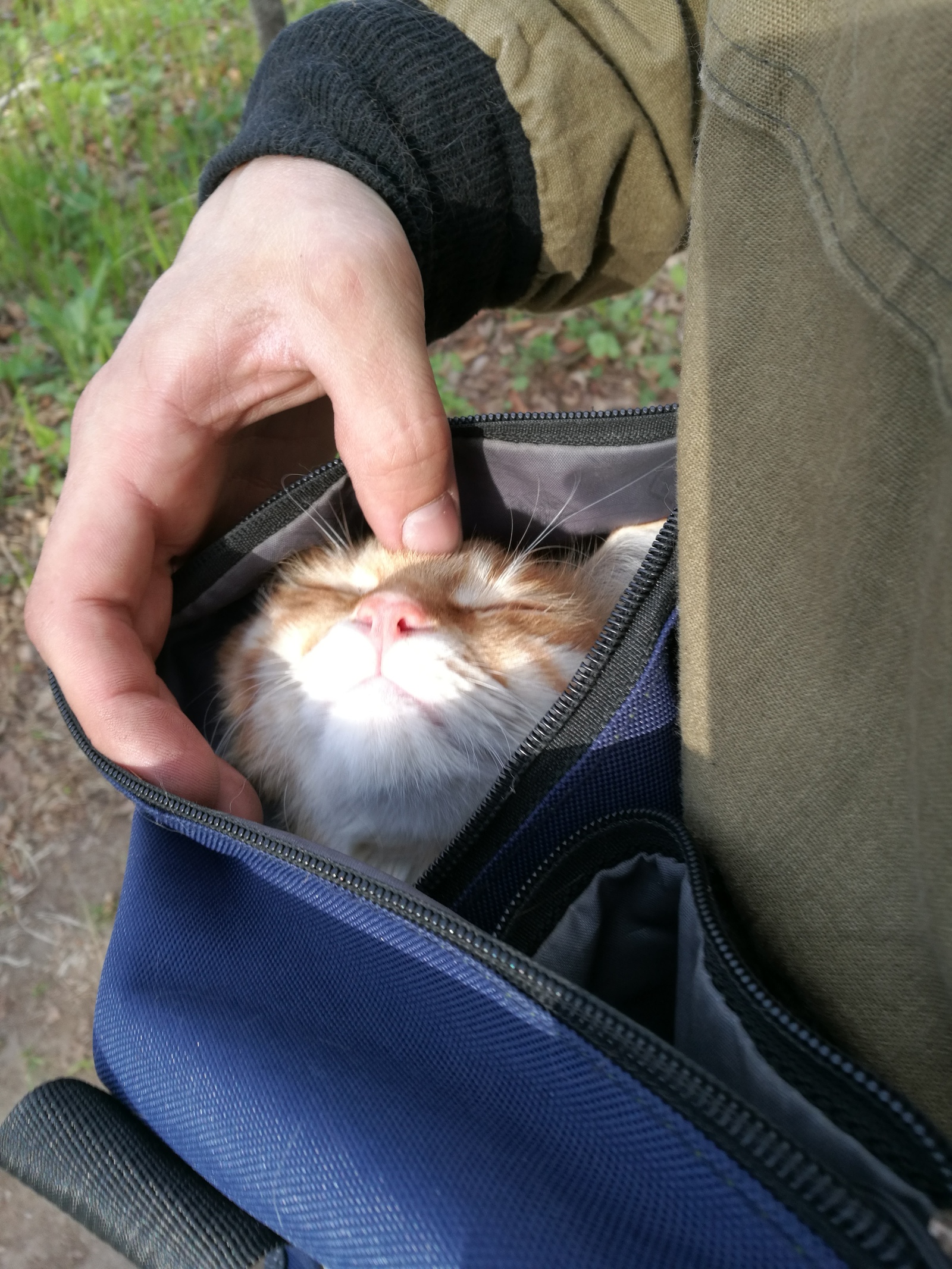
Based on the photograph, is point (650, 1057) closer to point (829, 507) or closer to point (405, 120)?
point (829, 507)

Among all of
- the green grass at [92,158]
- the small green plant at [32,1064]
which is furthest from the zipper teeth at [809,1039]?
the green grass at [92,158]

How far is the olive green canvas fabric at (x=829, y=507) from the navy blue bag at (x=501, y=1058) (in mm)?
81

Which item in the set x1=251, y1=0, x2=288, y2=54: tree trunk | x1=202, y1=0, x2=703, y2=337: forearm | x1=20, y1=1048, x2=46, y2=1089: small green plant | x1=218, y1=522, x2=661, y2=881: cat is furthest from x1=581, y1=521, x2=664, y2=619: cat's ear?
x1=251, y1=0, x2=288, y2=54: tree trunk

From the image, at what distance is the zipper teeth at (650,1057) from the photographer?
515mm

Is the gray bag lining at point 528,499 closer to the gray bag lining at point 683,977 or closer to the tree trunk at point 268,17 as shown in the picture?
the gray bag lining at point 683,977

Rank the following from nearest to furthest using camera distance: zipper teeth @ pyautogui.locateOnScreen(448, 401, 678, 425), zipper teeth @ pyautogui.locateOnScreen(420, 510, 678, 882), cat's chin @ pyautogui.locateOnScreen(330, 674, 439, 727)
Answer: zipper teeth @ pyautogui.locateOnScreen(420, 510, 678, 882), zipper teeth @ pyautogui.locateOnScreen(448, 401, 678, 425), cat's chin @ pyautogui.locateOnScreen(330, 674, 439, 727)

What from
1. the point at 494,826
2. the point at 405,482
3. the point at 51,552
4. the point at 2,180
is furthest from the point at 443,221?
the point at 2,180

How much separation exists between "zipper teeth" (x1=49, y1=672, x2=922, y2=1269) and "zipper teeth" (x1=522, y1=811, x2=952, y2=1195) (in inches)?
0.6

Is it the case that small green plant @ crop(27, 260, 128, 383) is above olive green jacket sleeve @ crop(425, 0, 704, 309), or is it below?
below

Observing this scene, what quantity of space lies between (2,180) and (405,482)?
8.76 ft

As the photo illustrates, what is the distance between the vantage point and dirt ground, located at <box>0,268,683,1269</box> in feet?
6.40

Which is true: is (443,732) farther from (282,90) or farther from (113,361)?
(282,90)

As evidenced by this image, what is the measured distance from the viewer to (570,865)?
86 cm

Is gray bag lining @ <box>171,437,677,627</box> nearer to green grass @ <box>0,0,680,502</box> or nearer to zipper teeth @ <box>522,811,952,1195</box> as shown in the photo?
zipper teeth @ <box>522,811,952,1195</box>
